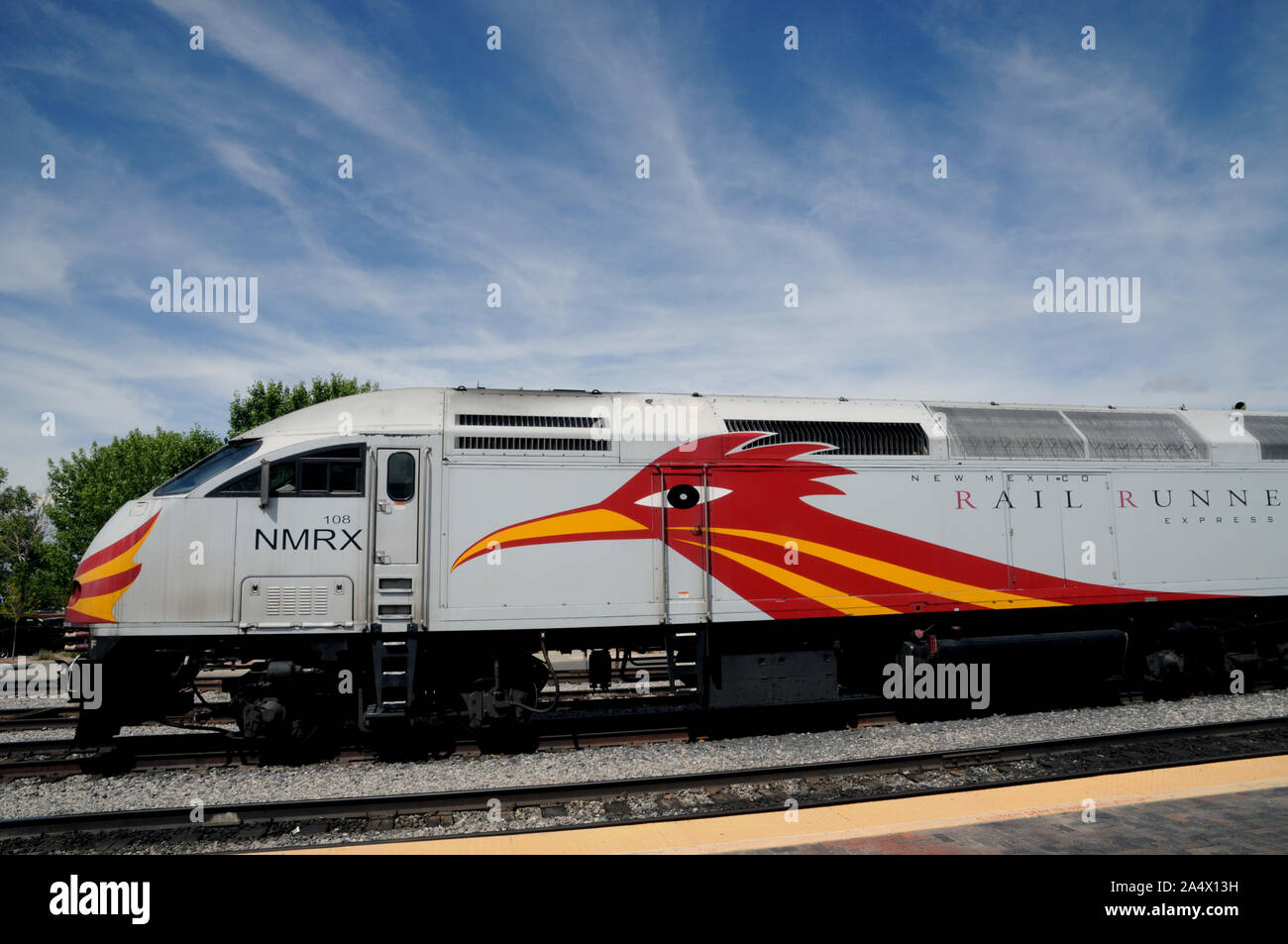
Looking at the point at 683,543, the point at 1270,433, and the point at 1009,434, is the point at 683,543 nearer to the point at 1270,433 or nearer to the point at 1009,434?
the point at 1009,434

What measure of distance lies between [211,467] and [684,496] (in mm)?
5998

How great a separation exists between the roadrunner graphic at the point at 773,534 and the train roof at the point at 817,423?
48cm

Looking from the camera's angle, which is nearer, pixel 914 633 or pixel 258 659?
pixel 258 659

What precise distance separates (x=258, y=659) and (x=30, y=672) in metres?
14.2

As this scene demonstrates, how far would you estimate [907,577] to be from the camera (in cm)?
1080

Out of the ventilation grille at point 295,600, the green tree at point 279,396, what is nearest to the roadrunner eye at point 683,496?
the ventilation grille at point 295,600

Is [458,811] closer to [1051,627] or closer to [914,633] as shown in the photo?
[914,633]

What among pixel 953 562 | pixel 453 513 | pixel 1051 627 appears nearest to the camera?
pixel 453 513

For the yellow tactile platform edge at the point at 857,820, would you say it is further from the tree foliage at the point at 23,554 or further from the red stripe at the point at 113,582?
the tree foliage at the point at 23,554

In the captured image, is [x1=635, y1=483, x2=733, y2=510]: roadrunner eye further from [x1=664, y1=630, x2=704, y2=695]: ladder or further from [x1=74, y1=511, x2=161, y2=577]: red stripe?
[x1=74, y1=511, x2=161, y2=577]: red stripe

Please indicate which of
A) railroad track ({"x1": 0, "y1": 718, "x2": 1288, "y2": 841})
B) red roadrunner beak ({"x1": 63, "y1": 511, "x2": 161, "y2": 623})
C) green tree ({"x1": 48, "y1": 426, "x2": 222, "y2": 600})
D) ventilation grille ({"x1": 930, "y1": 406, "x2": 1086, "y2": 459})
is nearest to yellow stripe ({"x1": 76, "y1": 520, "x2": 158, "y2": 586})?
red roadrunner beak ({"x1": 63, "y1": 511, "x2": 161, "y2": 623})

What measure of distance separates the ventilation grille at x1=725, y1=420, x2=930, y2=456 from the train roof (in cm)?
1

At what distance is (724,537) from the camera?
33.7ft

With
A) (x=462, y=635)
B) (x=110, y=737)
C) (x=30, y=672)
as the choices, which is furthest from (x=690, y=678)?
(x=30, y=672)
